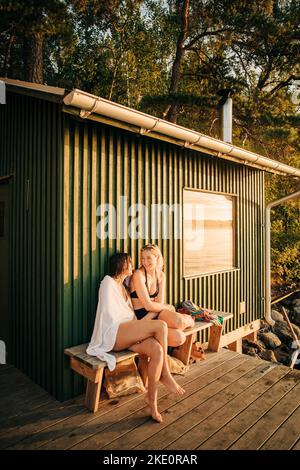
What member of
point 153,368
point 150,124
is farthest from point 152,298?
point 150,124

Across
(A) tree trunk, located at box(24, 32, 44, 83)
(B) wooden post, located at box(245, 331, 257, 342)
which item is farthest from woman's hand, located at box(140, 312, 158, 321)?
(A) tree trunk, located at box(24, 32, 44, 83)

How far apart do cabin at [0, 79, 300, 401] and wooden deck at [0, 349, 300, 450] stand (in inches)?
12.5

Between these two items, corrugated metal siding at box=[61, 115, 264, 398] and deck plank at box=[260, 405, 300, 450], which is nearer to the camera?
deck plank at box=[260, 405, 300, 450]

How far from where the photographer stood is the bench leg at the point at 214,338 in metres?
4.48

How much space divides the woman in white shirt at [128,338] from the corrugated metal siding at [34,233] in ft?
1.56

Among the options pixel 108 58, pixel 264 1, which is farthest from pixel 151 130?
pixel 108 58

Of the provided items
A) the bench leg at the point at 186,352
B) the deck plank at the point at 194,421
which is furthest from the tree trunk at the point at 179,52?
the deck plank at the point at 194,421

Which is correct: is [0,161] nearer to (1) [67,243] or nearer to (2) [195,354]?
(1) [67,243]

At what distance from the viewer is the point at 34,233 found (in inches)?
143

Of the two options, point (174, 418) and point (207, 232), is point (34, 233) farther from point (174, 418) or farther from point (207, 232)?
point (207, 232)

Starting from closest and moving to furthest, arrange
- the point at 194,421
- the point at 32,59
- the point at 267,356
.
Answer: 1. the point at 194,421
2. the point at 267,356
3. the point at 32,59

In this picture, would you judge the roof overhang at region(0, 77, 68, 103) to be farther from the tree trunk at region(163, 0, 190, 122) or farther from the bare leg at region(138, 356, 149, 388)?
the tree trunk at region(163, 0, 190, 122)

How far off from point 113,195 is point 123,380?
2003mm

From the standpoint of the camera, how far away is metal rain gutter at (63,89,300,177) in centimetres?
267
